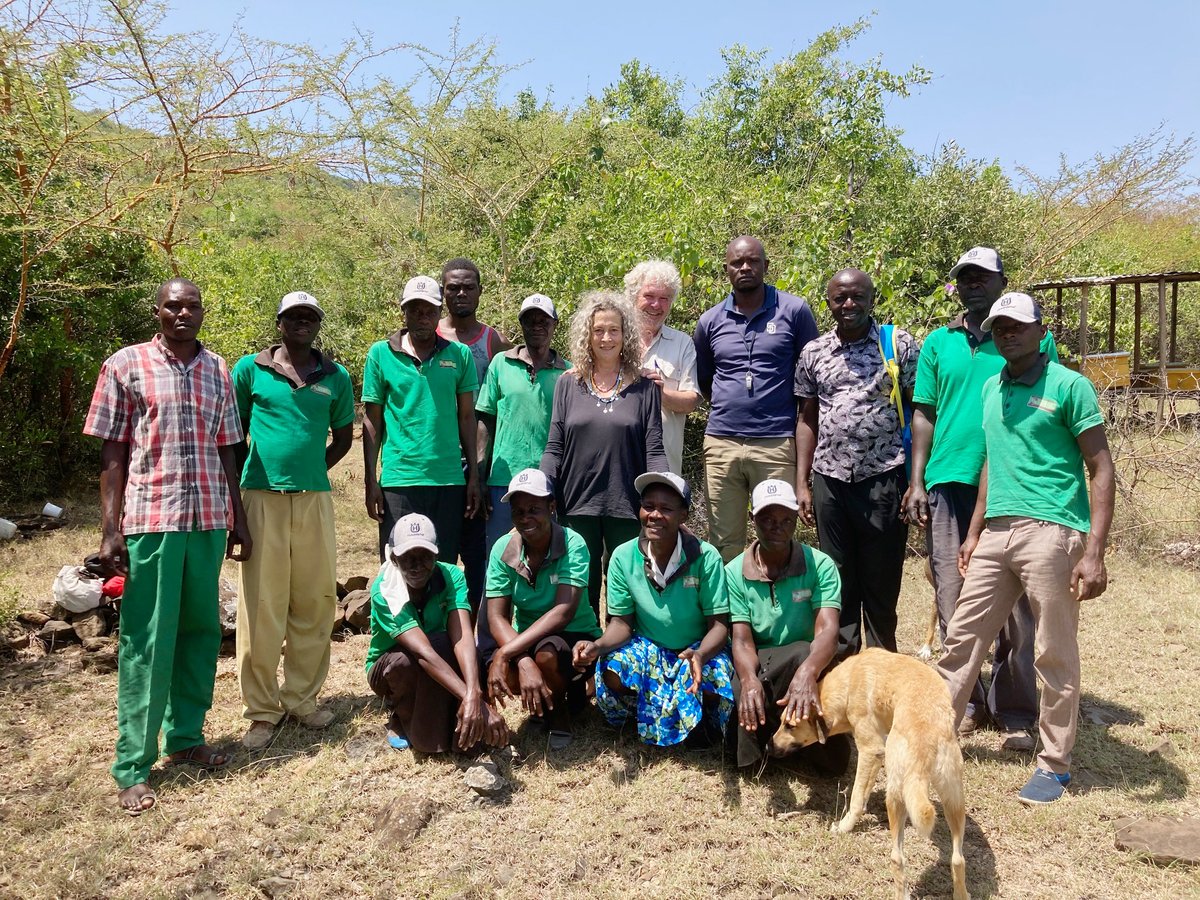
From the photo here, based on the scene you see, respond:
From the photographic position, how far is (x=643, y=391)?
4703 millimetres

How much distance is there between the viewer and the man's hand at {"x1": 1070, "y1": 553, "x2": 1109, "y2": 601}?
3.68 metres

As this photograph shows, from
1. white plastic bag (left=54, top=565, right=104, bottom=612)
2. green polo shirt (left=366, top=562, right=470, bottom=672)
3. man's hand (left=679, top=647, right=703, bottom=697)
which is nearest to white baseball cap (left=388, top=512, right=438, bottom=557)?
green polo shirt (left=366, top=562, right=470, bottom=672)

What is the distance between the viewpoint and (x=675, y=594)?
167 inches

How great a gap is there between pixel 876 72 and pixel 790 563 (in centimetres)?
1368

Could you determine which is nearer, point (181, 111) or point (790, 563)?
point (790, 563)

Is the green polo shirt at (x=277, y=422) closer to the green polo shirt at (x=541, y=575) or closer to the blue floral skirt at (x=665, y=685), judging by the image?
the green polo shirt at (x=541, y=575)

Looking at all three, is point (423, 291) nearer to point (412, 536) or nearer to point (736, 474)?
point (412, 536)

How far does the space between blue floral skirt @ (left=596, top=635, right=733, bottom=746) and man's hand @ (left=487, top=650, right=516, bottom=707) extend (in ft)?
1.39

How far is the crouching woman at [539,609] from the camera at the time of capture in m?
4.18

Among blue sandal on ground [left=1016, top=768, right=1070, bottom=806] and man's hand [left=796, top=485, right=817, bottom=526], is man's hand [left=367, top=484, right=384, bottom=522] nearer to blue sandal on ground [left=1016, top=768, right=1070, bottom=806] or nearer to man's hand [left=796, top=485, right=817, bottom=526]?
man's hand [left=796, top=485, right=817, bottom=526]

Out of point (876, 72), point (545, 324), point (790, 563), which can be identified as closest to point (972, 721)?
point (790, 563)

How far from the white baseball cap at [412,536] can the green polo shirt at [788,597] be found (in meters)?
1.42

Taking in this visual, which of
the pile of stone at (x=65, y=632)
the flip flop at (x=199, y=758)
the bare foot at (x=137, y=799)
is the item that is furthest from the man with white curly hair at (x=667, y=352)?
the pile of stone at (x=65, y=632)

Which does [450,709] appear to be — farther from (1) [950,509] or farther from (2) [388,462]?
(1) [950,509]
